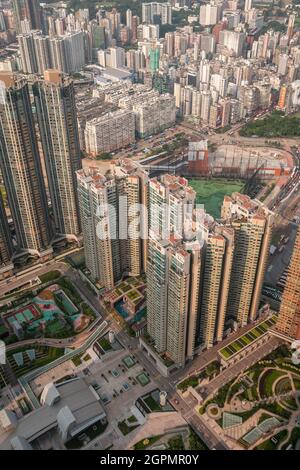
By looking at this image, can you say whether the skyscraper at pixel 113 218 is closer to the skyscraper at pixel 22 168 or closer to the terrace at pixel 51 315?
the terrace at pixel 51 315

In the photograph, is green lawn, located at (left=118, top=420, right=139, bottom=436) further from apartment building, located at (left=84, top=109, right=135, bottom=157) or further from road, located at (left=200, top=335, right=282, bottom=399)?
apartment building, located at (left=84, top=109, right=135, bottom=157)

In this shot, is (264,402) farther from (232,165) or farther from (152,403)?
(232,165)

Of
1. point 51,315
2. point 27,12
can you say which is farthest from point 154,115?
point 27,12

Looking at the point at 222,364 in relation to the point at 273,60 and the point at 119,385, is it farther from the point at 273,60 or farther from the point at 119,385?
the point at 273,60

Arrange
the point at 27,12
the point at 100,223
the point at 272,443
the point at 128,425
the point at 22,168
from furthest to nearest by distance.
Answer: the point at 27,12 → the point at 22,168 → the point at 100,223 → the point at 128,425 → the point at 272,443

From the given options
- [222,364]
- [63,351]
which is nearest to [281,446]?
[222,364]
